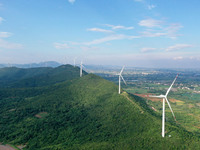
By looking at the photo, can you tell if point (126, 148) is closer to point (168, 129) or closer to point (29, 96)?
point (168, 129)

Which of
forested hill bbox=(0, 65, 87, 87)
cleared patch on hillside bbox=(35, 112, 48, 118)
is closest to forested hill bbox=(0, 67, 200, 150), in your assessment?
cleared patch on hillside bbox=(35, 112, 48, 118)

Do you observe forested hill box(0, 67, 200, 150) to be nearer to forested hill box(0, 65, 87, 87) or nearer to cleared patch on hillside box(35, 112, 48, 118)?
cleared patch on hillside box(35, 112, 48, 118)

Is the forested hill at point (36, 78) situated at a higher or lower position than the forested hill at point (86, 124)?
higher

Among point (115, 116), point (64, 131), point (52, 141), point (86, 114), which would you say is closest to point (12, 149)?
point (52, 141)

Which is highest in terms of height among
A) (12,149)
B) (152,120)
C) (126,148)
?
(152,120)

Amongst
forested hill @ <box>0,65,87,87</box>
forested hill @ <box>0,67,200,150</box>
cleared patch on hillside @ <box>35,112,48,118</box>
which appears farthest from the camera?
forested hill @ <box>0,65,87,87</box>

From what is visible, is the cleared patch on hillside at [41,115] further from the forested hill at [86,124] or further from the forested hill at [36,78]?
the forested hill at [36,78]

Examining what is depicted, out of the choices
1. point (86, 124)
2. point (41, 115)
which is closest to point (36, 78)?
point (41, 115)

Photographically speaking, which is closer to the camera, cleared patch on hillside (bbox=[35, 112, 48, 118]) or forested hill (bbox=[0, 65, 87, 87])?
cleared patch on hillside (bbox=[35, 112, 48, 118])

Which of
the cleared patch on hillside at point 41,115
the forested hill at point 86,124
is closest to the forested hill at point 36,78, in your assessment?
the forested hill at point 86,124
